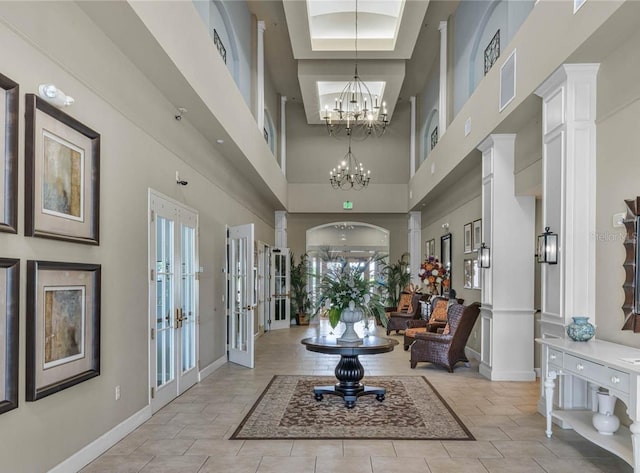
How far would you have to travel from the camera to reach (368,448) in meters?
4.48

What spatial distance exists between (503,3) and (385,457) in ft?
21.7

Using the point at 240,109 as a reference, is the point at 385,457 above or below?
below

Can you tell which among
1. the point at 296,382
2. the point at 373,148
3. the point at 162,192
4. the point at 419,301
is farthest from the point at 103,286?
the point at 373,148

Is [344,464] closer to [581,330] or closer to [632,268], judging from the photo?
[581,330]

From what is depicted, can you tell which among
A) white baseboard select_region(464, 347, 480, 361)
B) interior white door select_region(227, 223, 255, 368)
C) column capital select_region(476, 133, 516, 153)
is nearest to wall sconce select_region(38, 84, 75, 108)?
interior white door select_region(227, 223, 255, 368)

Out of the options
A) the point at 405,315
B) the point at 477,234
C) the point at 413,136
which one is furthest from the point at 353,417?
the point at 413,136

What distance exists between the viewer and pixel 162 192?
5.75 meters

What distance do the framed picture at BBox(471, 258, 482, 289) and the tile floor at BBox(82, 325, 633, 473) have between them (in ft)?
9.79

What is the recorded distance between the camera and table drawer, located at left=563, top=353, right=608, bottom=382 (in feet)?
12.1

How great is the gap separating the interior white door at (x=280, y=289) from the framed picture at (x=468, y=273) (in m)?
5.61

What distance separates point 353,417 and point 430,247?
29.2ft

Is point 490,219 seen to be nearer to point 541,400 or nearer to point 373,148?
point 541,400

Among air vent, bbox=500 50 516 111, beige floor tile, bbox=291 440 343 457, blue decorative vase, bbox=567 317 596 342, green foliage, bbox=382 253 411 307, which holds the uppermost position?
air vent, bbox=500 50 516 111

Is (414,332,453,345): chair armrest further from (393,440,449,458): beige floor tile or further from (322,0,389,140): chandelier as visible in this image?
(322,0,389,140): chandelier
